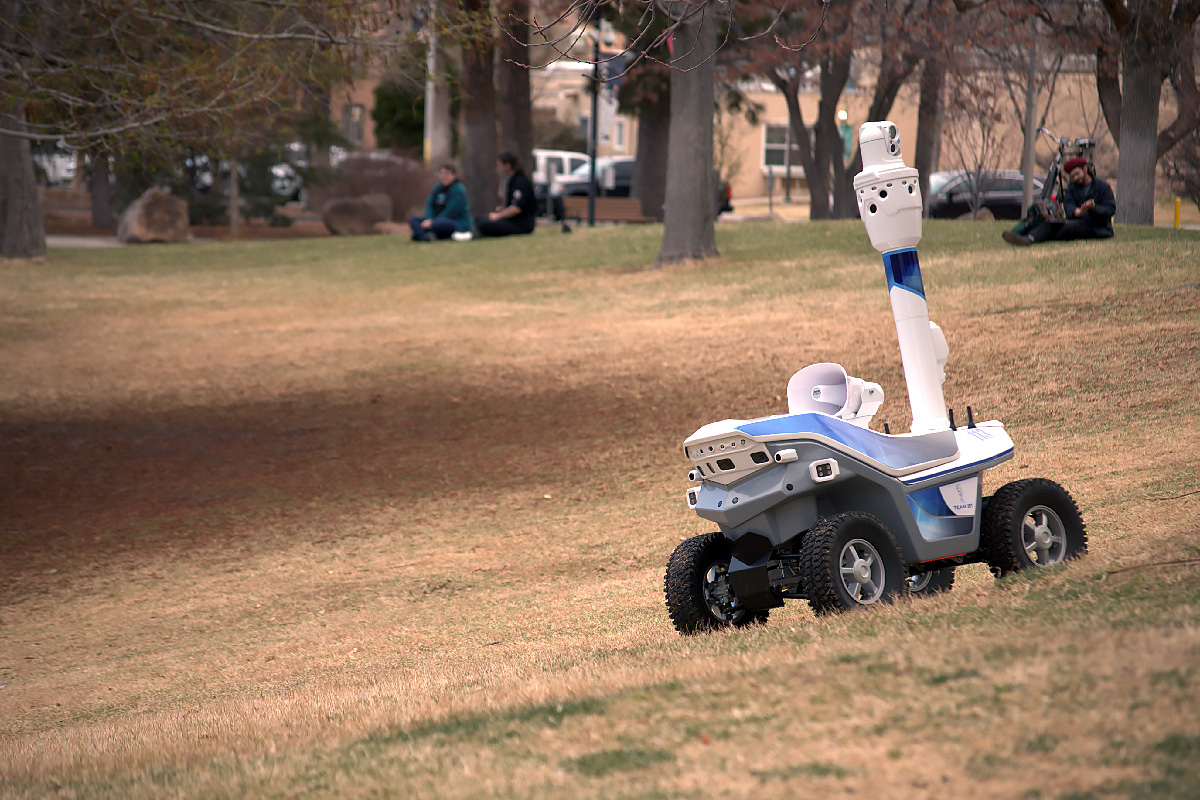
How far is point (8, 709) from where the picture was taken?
5.66 meters

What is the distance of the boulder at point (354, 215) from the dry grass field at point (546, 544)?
49.1ft

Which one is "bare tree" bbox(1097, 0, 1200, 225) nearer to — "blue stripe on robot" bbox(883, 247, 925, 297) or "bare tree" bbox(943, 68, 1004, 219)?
"bare tree" bbox(943, 68, 1004, 219)

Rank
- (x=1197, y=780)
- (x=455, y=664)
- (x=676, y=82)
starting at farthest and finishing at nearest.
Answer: (x=676, y=82) → (x=455, y=664) → (x=1197, y=780)

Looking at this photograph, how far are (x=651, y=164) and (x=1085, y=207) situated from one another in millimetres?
21165

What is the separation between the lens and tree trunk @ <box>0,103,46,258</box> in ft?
75.6

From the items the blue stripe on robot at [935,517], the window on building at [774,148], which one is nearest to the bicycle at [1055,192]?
the blue stripe on robot at [935,517]

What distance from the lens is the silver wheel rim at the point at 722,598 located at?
4941 mm

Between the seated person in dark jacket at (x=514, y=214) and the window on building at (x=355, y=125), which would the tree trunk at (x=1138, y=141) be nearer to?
the seated person in dark jacket at (x=514, y=214)

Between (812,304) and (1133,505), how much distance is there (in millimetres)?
7795

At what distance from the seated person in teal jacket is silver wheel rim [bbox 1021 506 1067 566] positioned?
64.4 feet

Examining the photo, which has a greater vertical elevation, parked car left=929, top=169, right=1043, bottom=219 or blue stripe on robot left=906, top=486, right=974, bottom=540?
parked car left=929, top=169, right=1043, bottom=219

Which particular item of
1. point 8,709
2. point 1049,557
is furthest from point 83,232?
point 1049,557

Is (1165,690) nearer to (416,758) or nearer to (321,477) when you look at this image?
(416,758)

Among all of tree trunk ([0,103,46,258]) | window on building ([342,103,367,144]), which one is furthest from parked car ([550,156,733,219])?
window on building ([342,103,367,144])
